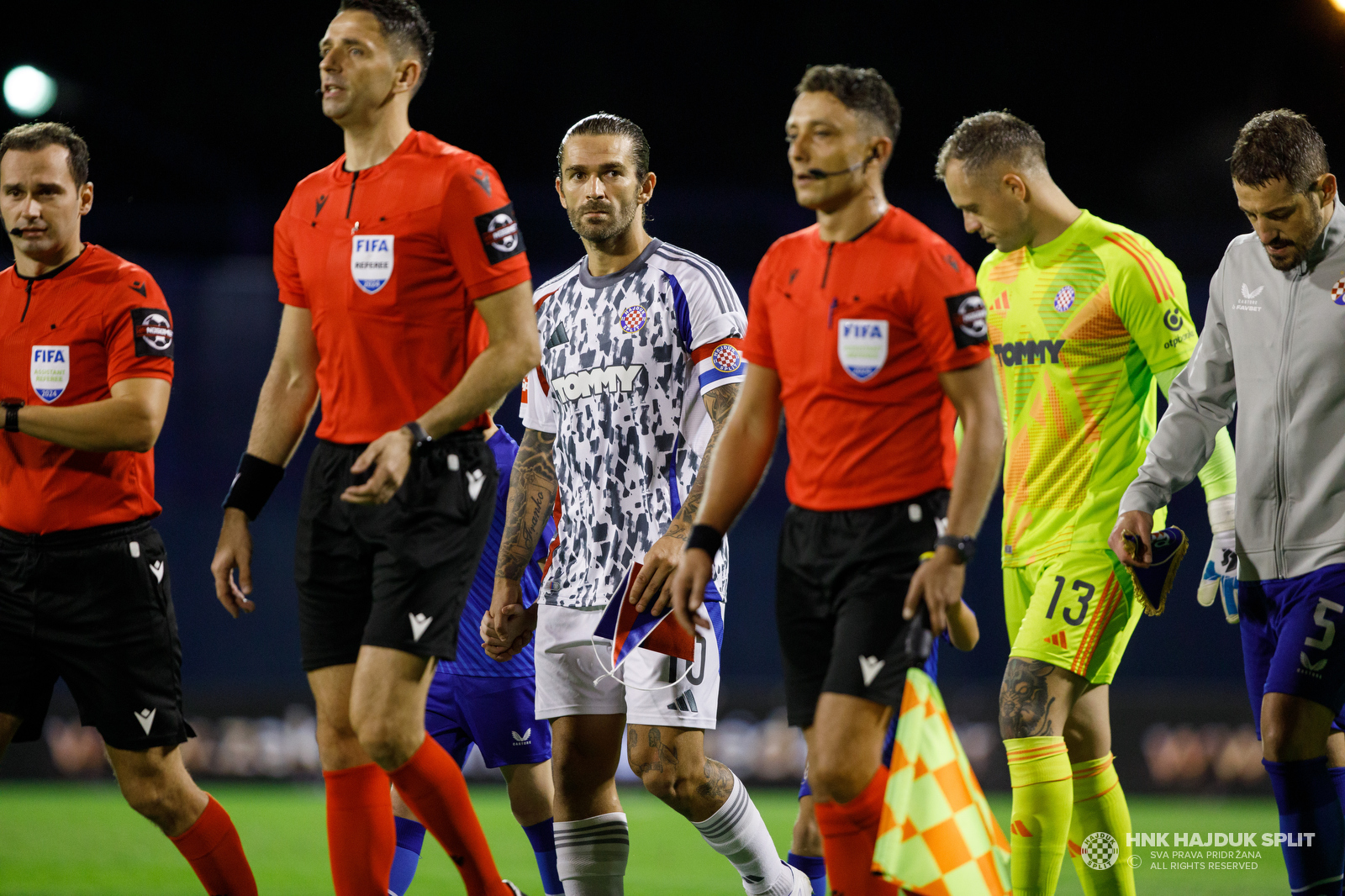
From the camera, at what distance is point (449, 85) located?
19141 millimetres

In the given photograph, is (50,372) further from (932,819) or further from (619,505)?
(932,819)

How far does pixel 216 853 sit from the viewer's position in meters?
4.44

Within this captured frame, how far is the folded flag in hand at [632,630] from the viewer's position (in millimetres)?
4359

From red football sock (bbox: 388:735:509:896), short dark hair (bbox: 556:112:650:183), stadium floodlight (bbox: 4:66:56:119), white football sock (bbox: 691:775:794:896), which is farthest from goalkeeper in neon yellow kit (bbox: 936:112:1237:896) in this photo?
stadium floodlight (bbox: 4:66:56:119)

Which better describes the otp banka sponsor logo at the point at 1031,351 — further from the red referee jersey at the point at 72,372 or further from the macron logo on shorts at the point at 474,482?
the red referee jersey at the point at 72,372

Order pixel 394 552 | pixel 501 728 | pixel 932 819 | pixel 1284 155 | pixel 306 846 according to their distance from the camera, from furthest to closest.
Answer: pixel 306 846 → pixel 501 728 → pixel 1284 155 → pixel 394 552 → pixel 932 819

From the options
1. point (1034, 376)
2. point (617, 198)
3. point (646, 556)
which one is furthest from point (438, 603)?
point (1034, 376)

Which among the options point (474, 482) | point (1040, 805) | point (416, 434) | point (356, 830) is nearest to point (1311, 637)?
point (1040, 805)

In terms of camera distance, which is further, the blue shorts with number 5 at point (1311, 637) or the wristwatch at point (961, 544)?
the blue shorts with number 5 at point (1311, 637)

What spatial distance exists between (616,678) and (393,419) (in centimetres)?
123

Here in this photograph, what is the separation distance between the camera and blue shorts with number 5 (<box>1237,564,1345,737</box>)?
13.6 ft

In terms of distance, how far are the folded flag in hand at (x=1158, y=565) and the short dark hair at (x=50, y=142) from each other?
11.9 ft

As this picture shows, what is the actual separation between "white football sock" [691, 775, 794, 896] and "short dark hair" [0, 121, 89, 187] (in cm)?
296

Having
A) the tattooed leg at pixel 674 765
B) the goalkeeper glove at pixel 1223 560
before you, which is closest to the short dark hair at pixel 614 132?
the tattooed leg at pixel 674 765
